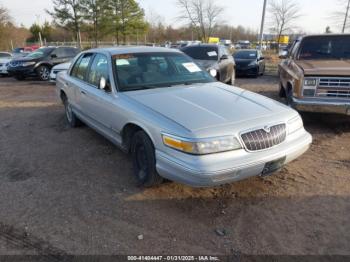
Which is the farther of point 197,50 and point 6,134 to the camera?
point 197,50

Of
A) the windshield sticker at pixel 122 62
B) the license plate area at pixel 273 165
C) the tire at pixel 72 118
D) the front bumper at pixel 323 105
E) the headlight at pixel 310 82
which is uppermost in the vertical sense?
the windshield sticker at pixel 122 62

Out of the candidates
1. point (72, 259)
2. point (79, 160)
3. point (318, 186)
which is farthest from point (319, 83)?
point (72, 259)

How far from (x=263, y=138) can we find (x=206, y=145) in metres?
0.65

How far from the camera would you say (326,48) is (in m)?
6.77

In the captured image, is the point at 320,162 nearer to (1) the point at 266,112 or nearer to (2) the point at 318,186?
(2) the point at 318,186

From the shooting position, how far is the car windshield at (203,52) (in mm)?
10383

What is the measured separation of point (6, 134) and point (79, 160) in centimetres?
250

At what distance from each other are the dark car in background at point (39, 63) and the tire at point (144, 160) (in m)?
12.5

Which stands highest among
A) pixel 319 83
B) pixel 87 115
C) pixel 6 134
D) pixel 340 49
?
pixel 340 49

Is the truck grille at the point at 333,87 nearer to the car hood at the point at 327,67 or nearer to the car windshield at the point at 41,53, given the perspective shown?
the car hood at the point at 327,67

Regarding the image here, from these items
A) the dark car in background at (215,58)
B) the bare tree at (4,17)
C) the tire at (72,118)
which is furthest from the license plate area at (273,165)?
the bare tree at (4,17)

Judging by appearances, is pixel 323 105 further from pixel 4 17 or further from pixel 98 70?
pixel 4 17

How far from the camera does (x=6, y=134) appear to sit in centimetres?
618

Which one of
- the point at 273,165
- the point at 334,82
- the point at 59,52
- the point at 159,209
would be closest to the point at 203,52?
the point at 334,82
